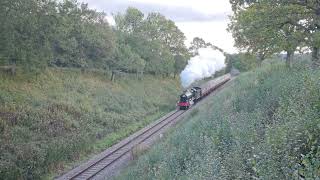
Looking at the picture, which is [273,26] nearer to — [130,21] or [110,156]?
[110,156]

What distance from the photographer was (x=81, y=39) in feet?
138

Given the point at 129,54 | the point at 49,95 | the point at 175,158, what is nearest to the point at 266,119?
the point at 175,158

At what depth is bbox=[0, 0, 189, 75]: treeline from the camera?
2668cm

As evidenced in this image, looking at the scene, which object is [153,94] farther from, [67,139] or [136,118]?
[67,139]

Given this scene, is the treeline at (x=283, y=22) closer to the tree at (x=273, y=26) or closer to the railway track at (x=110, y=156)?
the tree at (x=273, y=26)

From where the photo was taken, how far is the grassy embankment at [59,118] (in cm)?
2242

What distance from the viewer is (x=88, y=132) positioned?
3081 centimetres

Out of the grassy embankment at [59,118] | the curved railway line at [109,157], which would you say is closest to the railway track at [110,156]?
the curved railway line at [109,157]

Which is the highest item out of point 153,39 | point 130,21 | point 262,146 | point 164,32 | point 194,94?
point 130,21

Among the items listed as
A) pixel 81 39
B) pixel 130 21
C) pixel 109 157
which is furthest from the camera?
pixel 130 21

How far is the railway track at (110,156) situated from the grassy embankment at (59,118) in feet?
3.77

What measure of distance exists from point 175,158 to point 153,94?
43897mm

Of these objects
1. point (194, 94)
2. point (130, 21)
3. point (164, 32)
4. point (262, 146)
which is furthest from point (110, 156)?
point (164, 32)

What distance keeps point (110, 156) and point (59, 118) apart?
233 inches
